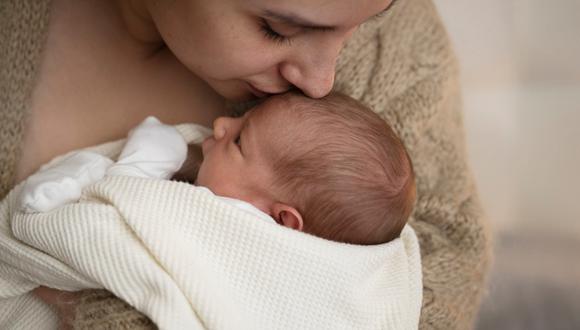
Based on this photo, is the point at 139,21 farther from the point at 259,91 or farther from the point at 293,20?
the point at 293,20

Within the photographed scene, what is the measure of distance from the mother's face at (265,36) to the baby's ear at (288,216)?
17cm

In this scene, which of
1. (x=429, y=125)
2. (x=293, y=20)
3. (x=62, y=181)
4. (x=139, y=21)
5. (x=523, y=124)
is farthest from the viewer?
(x=523, y=124)

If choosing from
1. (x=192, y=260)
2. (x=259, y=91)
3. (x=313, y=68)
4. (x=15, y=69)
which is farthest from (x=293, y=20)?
(x=15, y=69)

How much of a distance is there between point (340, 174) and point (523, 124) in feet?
3.96

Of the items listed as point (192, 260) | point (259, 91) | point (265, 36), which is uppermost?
point (265, 36)

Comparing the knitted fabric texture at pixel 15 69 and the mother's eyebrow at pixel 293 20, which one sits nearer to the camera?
the mother's eyebrow at pixel 293 20

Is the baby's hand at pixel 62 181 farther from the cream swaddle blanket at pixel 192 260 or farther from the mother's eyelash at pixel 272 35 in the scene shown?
the mother's eyelash at pixel 272 35

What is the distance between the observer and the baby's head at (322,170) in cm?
107

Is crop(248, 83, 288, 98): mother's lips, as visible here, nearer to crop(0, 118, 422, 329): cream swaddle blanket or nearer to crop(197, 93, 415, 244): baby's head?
crop(197, 93, 415, 244): baby's head

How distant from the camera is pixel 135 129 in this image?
1.22 meters

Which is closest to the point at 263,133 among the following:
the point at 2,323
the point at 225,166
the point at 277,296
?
the point at 225,166

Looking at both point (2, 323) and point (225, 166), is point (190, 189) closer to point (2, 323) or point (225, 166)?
point (225, 166)

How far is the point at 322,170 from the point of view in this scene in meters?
1.06

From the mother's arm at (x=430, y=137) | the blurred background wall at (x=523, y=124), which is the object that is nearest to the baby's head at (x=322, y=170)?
the mother's arm at (x=430, y=137)
